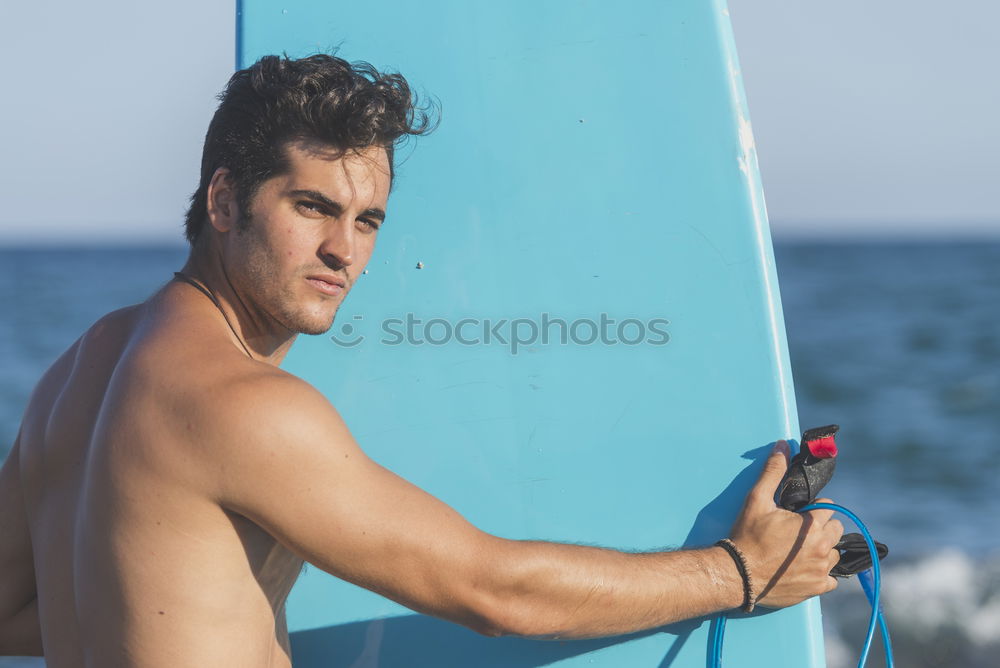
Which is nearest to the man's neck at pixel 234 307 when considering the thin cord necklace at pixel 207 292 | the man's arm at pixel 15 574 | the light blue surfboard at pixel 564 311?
the thin cord necklace at pixel 207 292

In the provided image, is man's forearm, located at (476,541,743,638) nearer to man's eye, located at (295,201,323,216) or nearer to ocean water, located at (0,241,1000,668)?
man's eye, located at (295,201,323,216)

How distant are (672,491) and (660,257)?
0.42 m

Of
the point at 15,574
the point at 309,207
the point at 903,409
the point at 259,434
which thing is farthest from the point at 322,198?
the point at 903,409

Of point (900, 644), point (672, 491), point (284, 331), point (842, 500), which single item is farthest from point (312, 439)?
point (842, 500)

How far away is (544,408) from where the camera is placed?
6.55 feet

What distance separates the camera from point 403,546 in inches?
58.2

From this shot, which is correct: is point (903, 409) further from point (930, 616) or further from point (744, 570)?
point (744, 570)

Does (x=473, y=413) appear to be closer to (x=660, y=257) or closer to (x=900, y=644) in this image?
(x=660, y=257)

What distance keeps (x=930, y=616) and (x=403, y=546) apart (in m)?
4.50

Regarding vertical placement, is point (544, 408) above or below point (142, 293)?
below

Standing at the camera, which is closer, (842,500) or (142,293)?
(842,500)

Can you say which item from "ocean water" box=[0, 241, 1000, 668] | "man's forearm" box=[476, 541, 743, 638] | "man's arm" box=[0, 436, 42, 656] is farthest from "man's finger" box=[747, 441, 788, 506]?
"ocean water" box=[0, 241, 1000, 668]

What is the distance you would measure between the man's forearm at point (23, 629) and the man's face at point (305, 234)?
2.34 ft

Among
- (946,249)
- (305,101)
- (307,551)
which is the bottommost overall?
(307,551)
